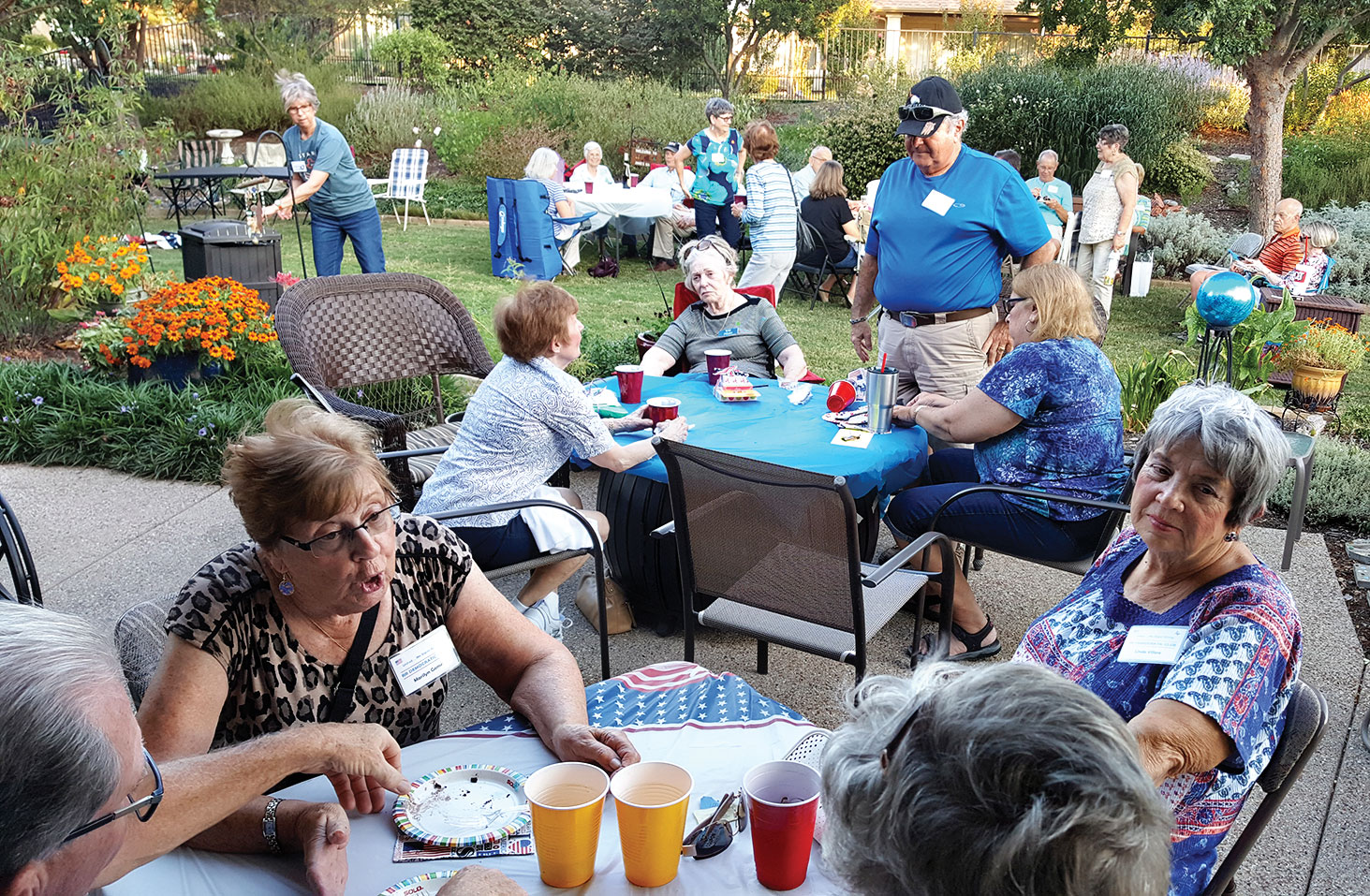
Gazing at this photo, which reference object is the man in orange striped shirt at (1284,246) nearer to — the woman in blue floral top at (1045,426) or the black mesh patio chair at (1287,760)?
the woman in blue floral top at (1045,426)

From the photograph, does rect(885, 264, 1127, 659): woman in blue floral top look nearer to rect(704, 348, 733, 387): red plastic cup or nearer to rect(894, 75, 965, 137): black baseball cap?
rect(704, 348, 733, 387): red plastic cup

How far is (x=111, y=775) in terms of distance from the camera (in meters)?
1.15

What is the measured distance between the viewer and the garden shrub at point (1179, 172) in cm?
1538

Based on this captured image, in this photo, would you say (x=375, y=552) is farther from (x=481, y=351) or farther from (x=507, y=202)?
(x=507, y=202)

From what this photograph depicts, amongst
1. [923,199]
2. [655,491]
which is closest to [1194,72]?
[923,199]

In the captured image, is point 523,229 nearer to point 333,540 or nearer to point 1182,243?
point 1182,243

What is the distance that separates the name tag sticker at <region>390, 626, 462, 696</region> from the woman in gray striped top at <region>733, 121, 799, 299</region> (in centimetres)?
660

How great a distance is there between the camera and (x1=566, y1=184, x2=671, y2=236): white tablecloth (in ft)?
38.2

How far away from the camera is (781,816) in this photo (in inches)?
52.8

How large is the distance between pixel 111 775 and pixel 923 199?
170 inches

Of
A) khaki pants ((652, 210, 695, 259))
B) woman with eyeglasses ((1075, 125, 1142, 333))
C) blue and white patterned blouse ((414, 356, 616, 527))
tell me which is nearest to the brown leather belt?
blue and white patterned blouse ((414, 356, 616, 527))

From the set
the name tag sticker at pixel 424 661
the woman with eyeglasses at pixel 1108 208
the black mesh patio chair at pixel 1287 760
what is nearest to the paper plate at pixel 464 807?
the name tag sticker at pixel 424 661

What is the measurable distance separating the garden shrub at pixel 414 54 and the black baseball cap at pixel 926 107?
21.2 m

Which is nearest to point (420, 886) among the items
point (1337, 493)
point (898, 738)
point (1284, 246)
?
point (898, 738)
